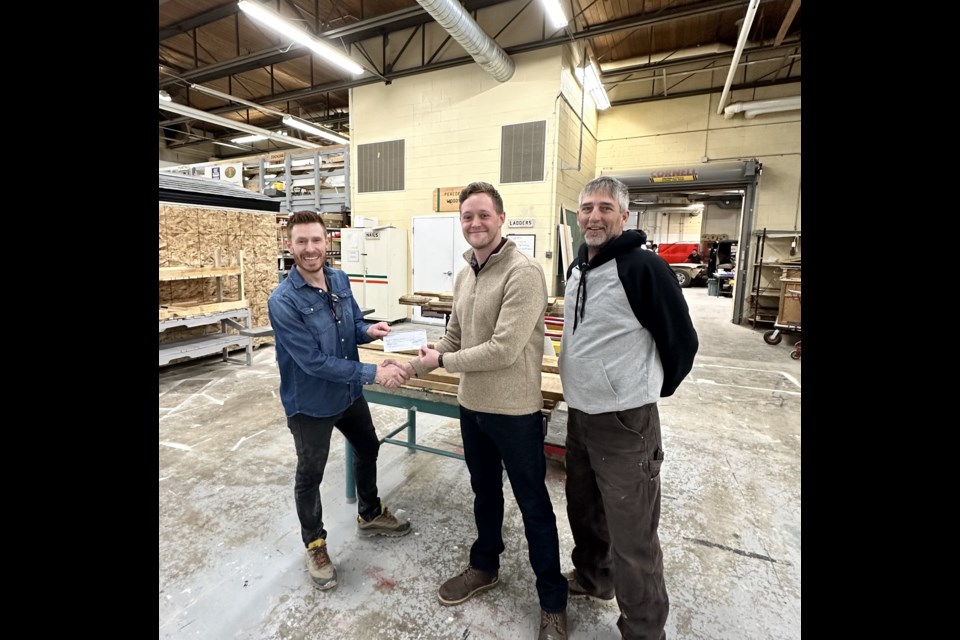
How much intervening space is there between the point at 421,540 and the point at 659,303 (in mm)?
1921

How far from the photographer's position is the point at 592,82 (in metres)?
7.97

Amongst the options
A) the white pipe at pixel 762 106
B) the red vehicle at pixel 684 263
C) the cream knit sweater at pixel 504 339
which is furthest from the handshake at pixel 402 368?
the red vehicle at pixel 684 263

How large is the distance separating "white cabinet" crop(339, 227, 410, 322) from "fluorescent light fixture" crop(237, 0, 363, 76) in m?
3.01

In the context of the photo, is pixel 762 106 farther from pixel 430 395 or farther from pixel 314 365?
pixel 314 365

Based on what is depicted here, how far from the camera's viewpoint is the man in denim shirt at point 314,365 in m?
2.01

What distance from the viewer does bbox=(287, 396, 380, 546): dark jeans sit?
212cm

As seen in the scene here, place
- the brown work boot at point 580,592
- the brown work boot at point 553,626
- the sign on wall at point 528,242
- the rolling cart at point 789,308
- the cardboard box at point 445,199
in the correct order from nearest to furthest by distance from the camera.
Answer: the brown work boot at point 553,626
the brown work boot at point 580,592
the rolling cart at point 789,308
the sign on wall at point 528,242
the cardboard box at point 445,199

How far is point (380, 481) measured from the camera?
316cm

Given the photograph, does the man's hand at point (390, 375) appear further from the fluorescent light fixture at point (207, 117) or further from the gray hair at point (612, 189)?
the fluorescent light fixture at point (207, 117)

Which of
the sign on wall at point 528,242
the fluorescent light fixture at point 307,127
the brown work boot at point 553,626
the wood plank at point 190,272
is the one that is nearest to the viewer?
the brown work boot at point 553,626

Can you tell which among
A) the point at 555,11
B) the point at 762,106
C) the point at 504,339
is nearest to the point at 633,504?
the point at 504,339
